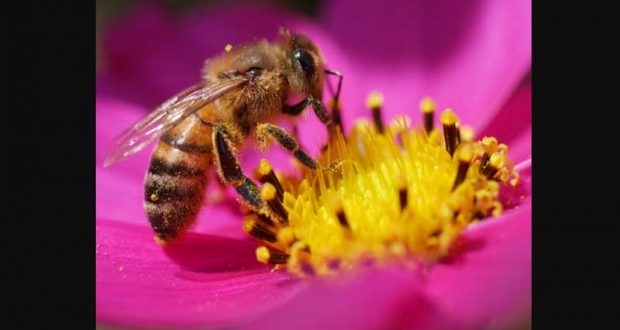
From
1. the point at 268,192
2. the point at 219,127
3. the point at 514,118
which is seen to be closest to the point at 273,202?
the point at 268,192

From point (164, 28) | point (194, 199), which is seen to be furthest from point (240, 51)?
point (164, 28)

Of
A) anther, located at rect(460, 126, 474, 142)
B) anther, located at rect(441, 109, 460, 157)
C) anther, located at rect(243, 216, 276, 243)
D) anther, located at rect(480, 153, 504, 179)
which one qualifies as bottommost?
anther, located at rect(243, 216, 276, 243)

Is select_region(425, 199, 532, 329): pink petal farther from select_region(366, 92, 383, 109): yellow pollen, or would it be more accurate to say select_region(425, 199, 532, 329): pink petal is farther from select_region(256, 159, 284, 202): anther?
select_region(366, 92, 383, 109): yellow pollen

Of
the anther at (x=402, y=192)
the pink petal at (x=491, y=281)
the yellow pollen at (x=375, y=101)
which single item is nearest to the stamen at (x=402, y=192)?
the anther at (x=402, y=192)

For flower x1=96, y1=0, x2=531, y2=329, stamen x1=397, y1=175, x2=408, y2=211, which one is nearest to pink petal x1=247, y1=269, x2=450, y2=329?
flower x1=96, y1=0, x2=531, y2=329

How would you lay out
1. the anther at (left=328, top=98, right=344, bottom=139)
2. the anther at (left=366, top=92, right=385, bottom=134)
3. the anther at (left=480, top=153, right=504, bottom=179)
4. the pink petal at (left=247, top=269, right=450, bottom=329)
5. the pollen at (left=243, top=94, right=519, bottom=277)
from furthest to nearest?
the anther at (left=366, top=92, right=385, bottom=134)
the anther at (left=328, top=98, right=344, bottom=139)
the anther at (left=480, top=153, right=504, bottom=179)
the pollen at (left=243, top=94, right=519, bottom=277)
the pink petal at (left=247, top=269, right=450, bottom=329)

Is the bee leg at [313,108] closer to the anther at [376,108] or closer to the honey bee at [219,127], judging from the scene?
the honey bee at [219,127]

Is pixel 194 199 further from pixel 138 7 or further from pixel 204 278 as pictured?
pixel 138 7
